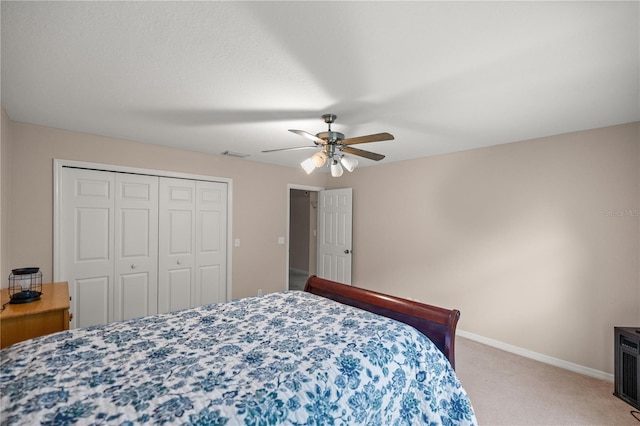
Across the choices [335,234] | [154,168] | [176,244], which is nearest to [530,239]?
[335,234]

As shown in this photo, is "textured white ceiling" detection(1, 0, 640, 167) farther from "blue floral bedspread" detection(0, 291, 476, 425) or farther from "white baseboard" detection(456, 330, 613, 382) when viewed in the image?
"white baseboard" detection(456, 330, 613, 382)

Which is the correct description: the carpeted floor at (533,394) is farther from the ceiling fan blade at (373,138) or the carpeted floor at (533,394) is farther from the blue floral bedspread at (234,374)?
the ceiling fan blade at (373,138)

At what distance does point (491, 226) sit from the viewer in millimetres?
3389

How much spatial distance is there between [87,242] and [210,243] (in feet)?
4.37

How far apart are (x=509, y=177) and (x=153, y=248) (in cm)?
425

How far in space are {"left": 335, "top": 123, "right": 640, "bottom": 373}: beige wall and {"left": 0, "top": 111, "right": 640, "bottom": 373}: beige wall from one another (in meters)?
0.01

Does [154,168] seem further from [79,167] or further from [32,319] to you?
[32,319]

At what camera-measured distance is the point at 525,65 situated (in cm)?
167

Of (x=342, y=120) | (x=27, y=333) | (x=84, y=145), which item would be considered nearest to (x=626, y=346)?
(x=342, y=120)

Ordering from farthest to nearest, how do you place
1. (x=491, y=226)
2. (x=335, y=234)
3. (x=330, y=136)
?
(x=335, y=234) < (x=491, y=226) < (x=330, y=136)

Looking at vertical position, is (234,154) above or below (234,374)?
above

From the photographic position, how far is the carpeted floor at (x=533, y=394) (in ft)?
6.99

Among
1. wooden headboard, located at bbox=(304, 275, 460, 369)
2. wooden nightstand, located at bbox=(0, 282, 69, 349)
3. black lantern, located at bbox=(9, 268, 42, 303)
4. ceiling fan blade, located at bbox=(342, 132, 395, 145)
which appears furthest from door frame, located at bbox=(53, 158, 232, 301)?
ceiling fan blade, located at bbox=(342, 132, 395, 145)

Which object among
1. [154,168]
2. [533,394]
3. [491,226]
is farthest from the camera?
[154,168]
